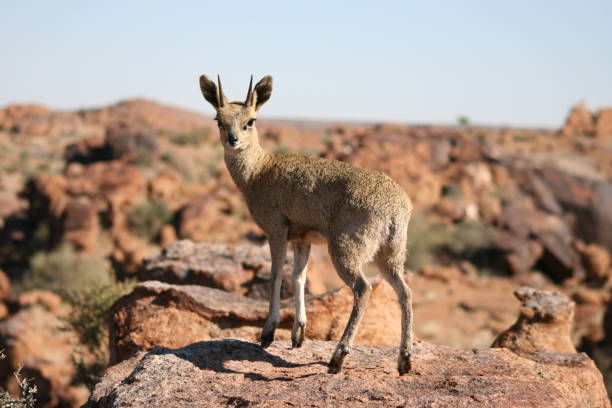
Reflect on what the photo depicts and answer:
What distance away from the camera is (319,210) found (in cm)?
624

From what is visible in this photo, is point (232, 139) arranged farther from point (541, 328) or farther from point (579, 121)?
point (579, 121)

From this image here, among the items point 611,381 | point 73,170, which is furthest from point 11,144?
point 611,381

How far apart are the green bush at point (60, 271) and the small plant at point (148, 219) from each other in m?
2.86

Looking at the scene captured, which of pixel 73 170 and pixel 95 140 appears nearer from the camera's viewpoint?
pixel 73 170

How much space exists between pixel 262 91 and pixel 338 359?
322 cm

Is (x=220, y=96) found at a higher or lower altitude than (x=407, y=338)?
higher

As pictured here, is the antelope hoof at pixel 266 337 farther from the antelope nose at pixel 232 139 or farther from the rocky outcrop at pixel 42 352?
the rocky outcrop at pixel 42 352

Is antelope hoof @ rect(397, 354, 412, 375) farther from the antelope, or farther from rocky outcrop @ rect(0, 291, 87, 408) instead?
rocky outcrop @ rect(0, 291, 87, 408)

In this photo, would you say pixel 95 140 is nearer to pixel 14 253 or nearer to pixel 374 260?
pixel 14 253

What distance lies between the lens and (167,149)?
43.8 m

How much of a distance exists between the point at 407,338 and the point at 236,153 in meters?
2.93

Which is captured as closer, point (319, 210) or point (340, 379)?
point (340, 379)

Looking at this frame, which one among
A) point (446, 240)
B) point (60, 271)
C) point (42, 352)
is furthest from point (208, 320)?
point (446, 240)

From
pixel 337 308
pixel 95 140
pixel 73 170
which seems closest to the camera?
pixel 337 308
